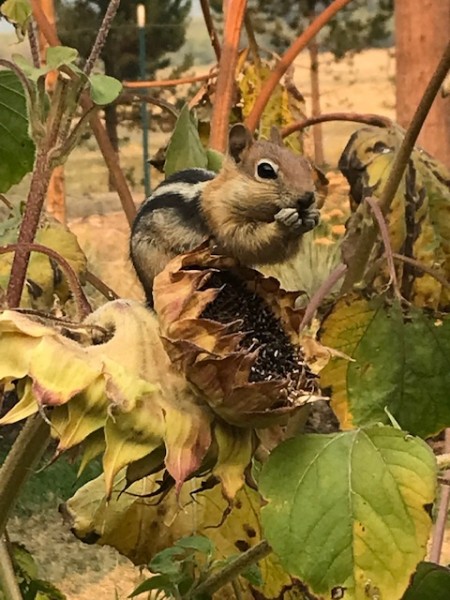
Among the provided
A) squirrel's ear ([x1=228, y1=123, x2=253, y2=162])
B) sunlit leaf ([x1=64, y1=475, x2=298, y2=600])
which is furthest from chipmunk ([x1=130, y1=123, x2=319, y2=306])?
sunlit leaf ([x1=64, y1=475, x2=298, y2=600])

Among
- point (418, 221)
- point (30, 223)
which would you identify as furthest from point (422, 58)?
point (30, 223)

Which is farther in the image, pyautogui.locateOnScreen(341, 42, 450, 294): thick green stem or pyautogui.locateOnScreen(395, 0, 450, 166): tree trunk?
pyautogui.locateOnScreen(395, 0, 450, 166): tree trunk

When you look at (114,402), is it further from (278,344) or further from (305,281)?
(305,281)

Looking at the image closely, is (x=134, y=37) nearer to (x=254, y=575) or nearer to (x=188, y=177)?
(x=188, y=177)

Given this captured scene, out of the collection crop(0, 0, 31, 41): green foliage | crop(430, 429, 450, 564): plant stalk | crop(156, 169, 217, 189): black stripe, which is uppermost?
crop(0, 0, 31, 41): green foliage

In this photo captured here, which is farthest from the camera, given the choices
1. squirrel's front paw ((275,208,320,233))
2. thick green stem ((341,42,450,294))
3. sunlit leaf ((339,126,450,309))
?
sunlit leaf ((339,126,450,309))

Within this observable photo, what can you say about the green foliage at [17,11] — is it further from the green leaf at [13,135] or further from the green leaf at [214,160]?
the green leaf at [214,160]

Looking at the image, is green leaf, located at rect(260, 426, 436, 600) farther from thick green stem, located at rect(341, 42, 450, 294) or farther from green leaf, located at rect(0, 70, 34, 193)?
green leaf, located at rect(0, 70, 34, 193)
